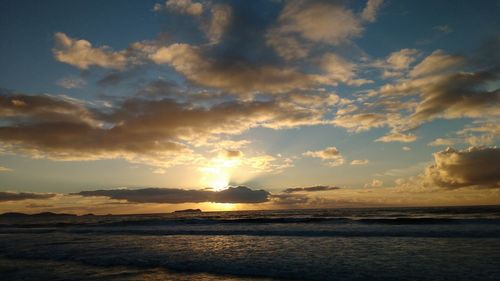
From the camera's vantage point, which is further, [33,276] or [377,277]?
[33,276]

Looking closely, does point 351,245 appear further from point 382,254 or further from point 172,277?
point 172,277

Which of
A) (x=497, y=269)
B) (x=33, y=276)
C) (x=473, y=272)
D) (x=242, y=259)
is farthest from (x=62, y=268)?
(x=497, y=269)

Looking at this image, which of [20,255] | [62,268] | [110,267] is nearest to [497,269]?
[110,267]

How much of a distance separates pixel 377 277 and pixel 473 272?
12.8ft

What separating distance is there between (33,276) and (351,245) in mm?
17409

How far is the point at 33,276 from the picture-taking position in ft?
46.5

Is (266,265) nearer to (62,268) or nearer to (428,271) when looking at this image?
(428,271)

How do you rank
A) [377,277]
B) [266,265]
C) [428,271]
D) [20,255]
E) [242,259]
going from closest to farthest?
[377,277] → [428,271] → [266,265] → [242,259] → [20,255]

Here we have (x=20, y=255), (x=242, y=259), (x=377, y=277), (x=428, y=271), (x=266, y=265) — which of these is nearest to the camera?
(x=377, y=277)

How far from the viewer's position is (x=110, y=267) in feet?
52.4

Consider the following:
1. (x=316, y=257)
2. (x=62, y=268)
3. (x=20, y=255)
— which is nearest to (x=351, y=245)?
(x=316, y=257)

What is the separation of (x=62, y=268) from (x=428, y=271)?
1588 centimetres

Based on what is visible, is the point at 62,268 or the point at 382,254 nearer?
the point at 62,268

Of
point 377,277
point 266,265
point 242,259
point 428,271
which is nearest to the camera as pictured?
point 377,277
